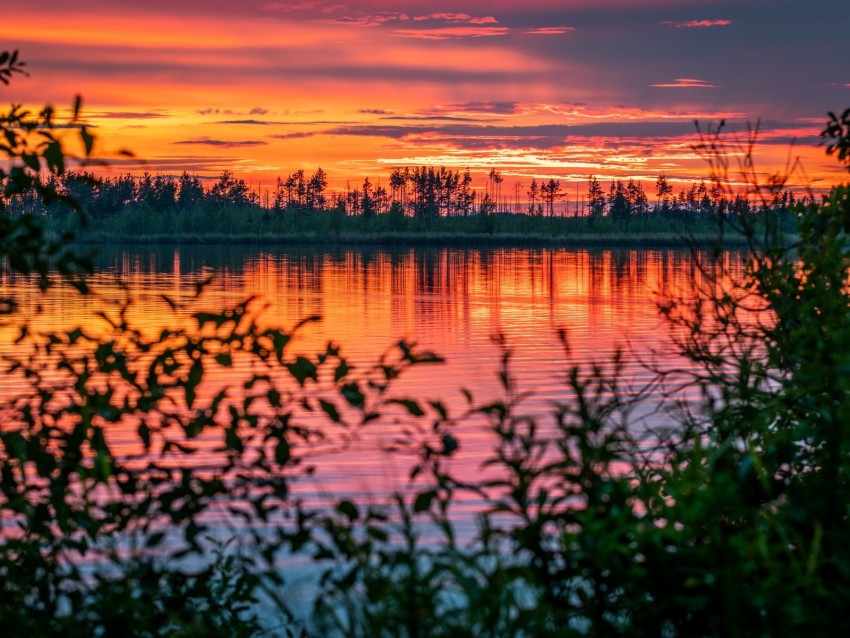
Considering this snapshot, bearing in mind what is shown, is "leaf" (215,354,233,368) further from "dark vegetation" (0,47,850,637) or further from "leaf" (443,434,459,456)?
"leaf" (443,434,459,456)

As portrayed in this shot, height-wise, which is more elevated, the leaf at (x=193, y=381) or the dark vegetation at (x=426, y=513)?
the leaf at (x=193, y=381)

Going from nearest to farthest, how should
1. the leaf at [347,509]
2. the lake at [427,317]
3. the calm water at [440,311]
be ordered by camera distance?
the leaf at [347,509] < the lake at [427,317] < the calm water at [440,311]

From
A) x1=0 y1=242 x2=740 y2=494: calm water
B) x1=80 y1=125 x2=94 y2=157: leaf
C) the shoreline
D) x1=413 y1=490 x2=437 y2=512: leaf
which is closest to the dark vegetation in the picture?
x1=413 y1=490 x2=437 y2=512: leaf

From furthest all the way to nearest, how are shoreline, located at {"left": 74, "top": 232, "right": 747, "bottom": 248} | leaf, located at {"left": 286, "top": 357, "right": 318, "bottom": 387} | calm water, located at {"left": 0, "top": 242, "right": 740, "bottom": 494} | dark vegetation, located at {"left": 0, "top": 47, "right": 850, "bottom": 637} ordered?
shoreline, located at {"left": 74, "top": 232, "right": 747, "bottom": 248}
calm water, located at {"left": 0, "top": 242, "right": 740, "bottom": 494}
leaf, located at {"left": 286, "top": 357, "right": 318, "bottom": 387}
dark vegetation, located at {"left": 0, "top": 47, "right": 850, "bottom": 637}

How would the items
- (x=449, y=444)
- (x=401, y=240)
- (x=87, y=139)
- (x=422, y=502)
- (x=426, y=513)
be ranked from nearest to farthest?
(x=422, y=502) → (x=449, y=444) → (x=87, y=139) → (x=426, y=513) → (x=401, y=240)

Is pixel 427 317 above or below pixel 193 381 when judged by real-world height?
below

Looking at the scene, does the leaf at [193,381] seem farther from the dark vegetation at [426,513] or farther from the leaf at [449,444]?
the leaf at [449,444]

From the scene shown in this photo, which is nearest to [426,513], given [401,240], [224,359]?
[224,359]

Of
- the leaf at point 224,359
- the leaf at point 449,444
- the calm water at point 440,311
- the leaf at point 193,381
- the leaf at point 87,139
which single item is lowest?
the calm water at point 440,311

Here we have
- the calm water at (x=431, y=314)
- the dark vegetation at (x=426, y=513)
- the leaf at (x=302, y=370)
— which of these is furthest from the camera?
the calm water at (x=431, y=314)

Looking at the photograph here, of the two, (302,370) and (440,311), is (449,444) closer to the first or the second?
(302,370)

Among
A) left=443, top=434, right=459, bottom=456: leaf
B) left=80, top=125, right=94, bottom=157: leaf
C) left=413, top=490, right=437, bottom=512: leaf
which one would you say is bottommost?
left=413, top=490, right=437, bottom=512: leaf

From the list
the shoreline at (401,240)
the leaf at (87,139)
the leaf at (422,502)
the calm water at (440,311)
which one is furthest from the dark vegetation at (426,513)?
the shoreline at (401,240)

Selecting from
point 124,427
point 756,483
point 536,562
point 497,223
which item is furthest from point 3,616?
point 497,223
